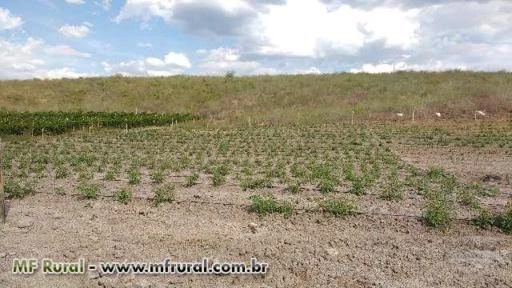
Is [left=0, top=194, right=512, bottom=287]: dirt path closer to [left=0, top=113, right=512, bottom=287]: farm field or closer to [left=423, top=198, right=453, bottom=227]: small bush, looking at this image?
[left=0, top=113, right=512, bottom=287]: farm field

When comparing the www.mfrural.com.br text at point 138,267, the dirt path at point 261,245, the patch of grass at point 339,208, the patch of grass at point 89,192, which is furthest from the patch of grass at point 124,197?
the patch of grass at point 339,208

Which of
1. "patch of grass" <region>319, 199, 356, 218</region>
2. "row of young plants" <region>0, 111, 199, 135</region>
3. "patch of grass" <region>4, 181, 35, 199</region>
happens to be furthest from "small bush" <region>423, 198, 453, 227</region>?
"row of young plants" <region>0, 111, 199, 135</region>

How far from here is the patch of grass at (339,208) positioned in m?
8.89

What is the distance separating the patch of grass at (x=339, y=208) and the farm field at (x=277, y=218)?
0.8 inches

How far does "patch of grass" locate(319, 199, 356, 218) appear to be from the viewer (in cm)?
889

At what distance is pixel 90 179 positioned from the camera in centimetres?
1245

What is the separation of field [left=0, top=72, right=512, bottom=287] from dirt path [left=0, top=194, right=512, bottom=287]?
0.03m

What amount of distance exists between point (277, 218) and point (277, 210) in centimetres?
34

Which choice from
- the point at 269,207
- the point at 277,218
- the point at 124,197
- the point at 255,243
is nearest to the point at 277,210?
the point at 269,207

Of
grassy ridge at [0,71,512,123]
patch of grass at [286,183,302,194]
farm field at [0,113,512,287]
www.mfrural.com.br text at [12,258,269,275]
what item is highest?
grassy ridge at [0,71,512,123]

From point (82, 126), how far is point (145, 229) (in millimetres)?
24136

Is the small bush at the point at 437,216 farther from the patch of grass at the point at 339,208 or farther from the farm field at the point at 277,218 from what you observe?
the patch of grass at the point at 339,208

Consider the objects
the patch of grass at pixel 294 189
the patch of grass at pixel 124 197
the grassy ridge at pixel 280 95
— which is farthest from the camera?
the grassy ridge at pixel 280 95

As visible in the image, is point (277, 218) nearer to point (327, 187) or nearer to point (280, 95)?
point (327, 187)
